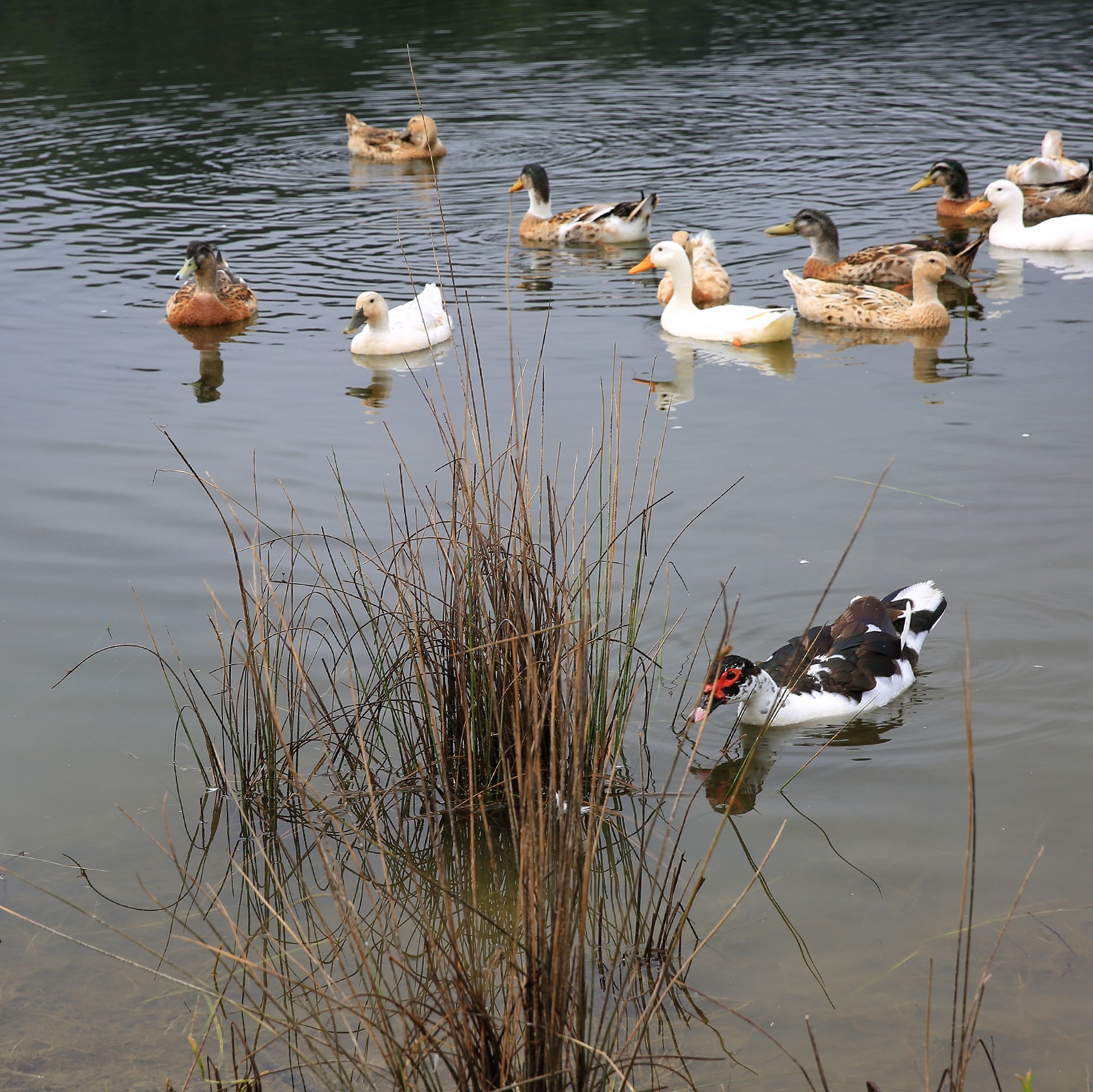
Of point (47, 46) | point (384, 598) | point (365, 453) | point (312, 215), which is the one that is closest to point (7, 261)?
point (312, 215)

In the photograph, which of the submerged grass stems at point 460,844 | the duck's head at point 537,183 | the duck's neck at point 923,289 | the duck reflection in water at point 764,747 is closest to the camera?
the submerged grass stems at point 460,844

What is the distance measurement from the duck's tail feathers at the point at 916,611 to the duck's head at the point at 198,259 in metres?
7.52

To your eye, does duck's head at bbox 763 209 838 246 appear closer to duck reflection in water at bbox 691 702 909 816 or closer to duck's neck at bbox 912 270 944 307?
duck's neck at bbox 912 270 944 307

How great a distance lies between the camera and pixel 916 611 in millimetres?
5551

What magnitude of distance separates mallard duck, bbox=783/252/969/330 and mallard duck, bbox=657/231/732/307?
0.72 meters

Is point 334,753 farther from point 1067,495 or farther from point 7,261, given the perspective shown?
point 7,261

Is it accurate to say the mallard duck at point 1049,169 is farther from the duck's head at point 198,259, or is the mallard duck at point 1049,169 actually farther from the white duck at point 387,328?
the duck's head at point 198,259

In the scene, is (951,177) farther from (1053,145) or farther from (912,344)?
(912,344)

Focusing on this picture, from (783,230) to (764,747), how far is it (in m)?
8.40

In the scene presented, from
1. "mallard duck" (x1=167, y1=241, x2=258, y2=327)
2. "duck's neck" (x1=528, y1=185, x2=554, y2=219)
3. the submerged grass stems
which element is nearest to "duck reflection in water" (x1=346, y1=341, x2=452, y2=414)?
"mallard duck" (x1=167, y1=241, x2=258, y2=327)

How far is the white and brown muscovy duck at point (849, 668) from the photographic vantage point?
512cm

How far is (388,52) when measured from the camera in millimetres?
27719

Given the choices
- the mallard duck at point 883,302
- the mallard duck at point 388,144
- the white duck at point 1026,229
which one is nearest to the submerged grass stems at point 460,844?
the mallard duck at point 883,302

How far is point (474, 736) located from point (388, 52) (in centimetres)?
2611
